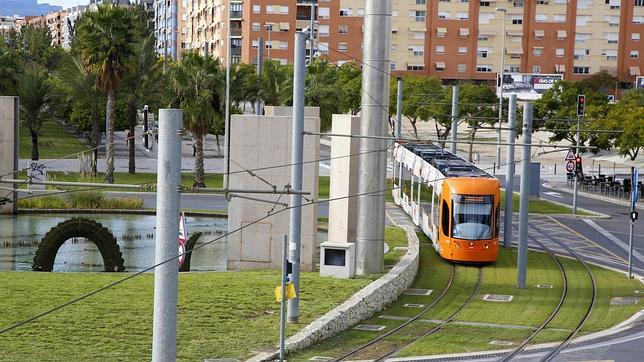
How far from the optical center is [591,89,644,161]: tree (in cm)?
6231

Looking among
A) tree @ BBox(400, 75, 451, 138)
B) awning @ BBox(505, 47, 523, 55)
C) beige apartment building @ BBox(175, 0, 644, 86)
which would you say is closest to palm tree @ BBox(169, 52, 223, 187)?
tree @ BBox(400, 75, 451, 138)

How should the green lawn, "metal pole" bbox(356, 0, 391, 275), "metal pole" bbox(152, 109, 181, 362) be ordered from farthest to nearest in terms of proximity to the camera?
Result: the green lawn, "metal pole" bbox(356, 0, 391, 275), "metal pole" bbox(152, 109, 181, 362)

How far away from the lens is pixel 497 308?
26891 mm

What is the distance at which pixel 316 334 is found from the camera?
71.4ft

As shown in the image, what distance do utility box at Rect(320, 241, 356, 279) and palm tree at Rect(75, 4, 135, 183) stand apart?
29703 mm

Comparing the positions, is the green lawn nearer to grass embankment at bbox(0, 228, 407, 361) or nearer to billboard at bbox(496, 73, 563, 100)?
billboard at bbox(496, 73, 563, 100)

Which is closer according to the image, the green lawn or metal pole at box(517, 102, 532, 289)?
metal pole at box(517, 102, 532, 289)

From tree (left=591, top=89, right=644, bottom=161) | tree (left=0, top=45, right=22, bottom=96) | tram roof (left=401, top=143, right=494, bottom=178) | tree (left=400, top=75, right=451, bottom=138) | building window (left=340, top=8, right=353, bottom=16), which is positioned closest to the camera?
tram roof (left=401, top=143, right=494, bottom=178)

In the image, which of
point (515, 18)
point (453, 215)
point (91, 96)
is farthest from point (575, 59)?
point (453, 215)

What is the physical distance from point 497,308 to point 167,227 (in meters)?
15.7

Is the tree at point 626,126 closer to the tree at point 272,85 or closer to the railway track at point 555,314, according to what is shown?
the tree at point 272,85

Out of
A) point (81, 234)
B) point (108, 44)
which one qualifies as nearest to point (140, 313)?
point (81, 234)

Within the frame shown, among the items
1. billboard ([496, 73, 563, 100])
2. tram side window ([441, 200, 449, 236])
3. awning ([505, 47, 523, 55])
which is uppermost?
awning ([505, 47, 523, 55])

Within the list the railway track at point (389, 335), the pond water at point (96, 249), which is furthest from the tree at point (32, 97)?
the railway track at point (389, 335)
